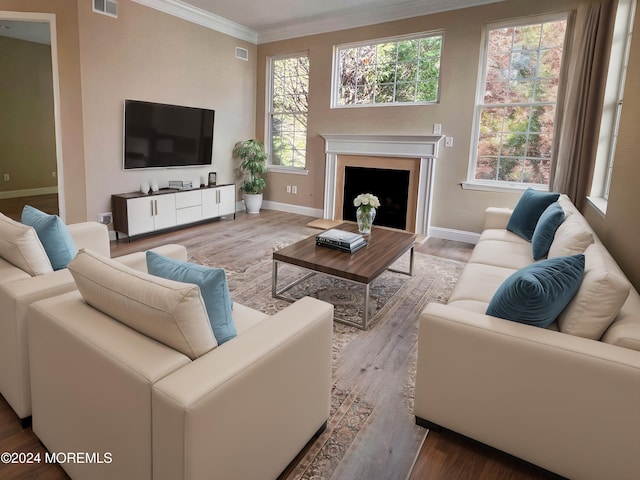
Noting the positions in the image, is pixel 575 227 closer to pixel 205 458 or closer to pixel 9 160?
pixel 205 458

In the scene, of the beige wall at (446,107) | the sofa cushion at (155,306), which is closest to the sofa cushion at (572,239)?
the sofa cushion at (155,306)

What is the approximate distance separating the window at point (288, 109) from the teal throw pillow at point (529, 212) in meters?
3.74

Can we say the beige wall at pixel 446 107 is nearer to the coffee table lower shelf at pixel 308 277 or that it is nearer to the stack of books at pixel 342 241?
the coffee table lower shelf at pixel 308 277

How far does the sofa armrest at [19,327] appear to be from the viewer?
1.62 meters

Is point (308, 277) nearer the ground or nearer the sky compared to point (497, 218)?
nearer the ground

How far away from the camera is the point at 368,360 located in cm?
245

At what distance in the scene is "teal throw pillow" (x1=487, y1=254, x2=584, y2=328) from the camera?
156cm

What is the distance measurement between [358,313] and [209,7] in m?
4.69

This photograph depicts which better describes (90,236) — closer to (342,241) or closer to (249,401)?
(342,241)

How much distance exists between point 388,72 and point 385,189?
161cm

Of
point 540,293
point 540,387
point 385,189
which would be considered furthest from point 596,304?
point 385,189

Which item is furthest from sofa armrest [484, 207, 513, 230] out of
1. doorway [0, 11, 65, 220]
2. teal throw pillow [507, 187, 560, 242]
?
doorway [0, 11, 65, 220]

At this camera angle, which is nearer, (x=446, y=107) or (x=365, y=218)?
(x=365, y=218)

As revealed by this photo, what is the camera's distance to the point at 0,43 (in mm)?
6902
